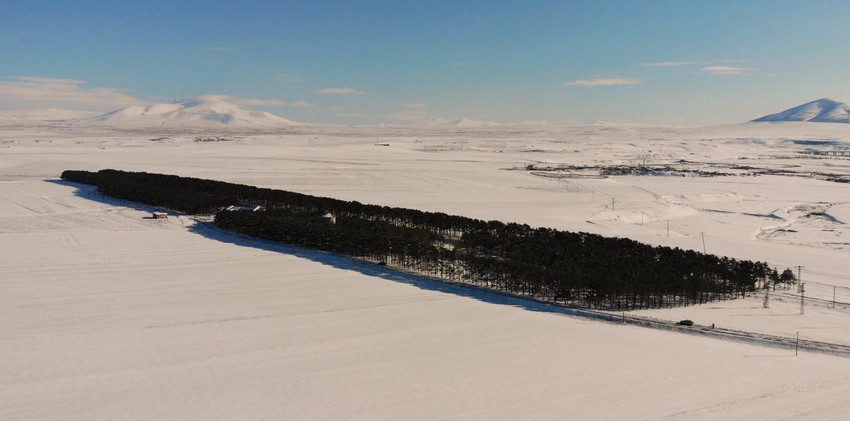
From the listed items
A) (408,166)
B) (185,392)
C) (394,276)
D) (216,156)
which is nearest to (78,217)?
(394,276)

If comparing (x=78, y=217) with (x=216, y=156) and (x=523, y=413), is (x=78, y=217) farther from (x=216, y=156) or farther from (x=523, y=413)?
(x=216, y=156)

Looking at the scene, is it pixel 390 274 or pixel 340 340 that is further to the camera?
pixel 390 274

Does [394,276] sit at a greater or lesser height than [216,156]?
lesser

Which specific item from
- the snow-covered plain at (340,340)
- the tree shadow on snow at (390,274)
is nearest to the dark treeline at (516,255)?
the tree shadow on snow at (390,274)

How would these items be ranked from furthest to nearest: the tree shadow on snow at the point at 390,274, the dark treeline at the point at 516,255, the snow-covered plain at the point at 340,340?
1. the dark treeline at the point at 516,255
2. the tree shadow on snow at the point at 390,274
3. the snow-covered plain at the point at 340,340

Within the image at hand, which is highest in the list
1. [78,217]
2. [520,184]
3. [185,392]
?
[520,184]

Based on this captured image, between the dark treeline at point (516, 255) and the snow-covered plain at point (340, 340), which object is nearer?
the snow-covered plain at point (340, 340)

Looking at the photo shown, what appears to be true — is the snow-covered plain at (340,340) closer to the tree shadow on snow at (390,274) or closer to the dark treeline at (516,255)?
the tree shadow on snow at (390,274)

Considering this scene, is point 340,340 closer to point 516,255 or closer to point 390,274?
point 390,274

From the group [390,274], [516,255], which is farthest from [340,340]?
[516,255]
